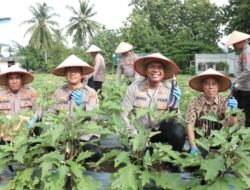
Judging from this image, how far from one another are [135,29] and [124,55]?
29567 mm

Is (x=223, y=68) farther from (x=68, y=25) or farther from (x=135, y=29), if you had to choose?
(x=68, y=25)

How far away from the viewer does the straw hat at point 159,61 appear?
3.63 m

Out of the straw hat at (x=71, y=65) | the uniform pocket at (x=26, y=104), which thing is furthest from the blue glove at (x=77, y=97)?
the uniform pocket at (x=26, y=104)

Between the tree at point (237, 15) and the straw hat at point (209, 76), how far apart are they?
2405 centimetres

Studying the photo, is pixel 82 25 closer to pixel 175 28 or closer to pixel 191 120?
pixel 175 28

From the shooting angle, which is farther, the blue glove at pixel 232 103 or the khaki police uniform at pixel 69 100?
the khaki police uniform at pixel 69 100

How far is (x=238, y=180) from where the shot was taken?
242cm

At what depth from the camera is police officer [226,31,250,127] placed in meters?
5.07

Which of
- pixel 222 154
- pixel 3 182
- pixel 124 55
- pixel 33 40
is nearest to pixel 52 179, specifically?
pixel 3 182

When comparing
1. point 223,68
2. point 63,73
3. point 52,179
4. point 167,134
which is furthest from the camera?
point 223,68

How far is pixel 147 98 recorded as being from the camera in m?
3.65

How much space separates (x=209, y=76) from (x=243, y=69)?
186 centimetres

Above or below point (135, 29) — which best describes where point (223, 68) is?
below

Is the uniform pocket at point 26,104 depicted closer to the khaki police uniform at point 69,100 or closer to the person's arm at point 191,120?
the khaki police uniform at point 69,100
